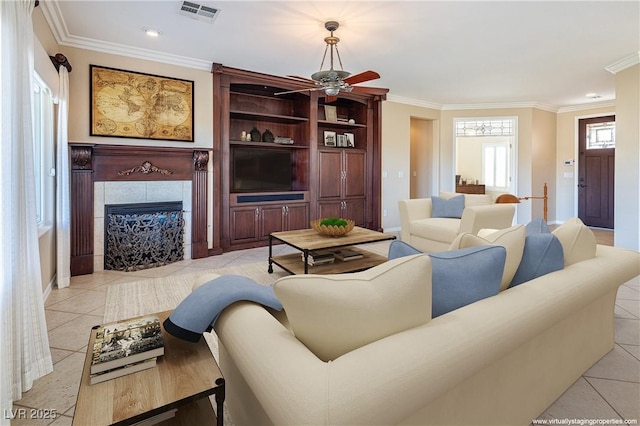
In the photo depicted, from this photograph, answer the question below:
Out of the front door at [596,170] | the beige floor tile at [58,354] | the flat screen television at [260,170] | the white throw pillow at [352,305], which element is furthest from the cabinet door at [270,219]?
the front door at [596,170]

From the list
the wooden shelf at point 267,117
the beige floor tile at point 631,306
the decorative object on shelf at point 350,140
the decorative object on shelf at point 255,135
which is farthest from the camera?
the decorative object on shelf at point 350,140

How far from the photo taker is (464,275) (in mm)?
1234

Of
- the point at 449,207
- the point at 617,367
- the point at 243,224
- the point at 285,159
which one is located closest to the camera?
the point at 617,367

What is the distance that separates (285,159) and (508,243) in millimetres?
4621

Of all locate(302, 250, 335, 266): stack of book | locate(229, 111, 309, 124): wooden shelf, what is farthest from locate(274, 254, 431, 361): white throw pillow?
locate(229, 111, 309, 124): wooden shelf

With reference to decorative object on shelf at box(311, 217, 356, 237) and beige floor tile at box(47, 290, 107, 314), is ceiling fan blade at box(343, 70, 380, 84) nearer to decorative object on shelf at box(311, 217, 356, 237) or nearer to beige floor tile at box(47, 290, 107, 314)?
decorative object on shelf at box(311, 217, 356, 237)

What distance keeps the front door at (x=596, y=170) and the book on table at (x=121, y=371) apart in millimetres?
8440

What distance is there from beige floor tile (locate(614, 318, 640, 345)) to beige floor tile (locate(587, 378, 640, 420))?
0.59m

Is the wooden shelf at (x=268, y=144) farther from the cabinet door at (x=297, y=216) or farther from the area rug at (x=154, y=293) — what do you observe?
the area rug at (x=154, y=293)

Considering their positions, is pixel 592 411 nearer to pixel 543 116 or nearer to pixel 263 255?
pixel 263 255

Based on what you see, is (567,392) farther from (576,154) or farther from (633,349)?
(576,154)

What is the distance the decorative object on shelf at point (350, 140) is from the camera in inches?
249

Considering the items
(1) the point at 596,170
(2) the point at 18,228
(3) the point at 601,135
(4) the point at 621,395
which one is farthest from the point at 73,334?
(3) the point at 601,135

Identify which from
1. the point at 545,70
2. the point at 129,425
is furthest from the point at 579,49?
the point at 129,425
